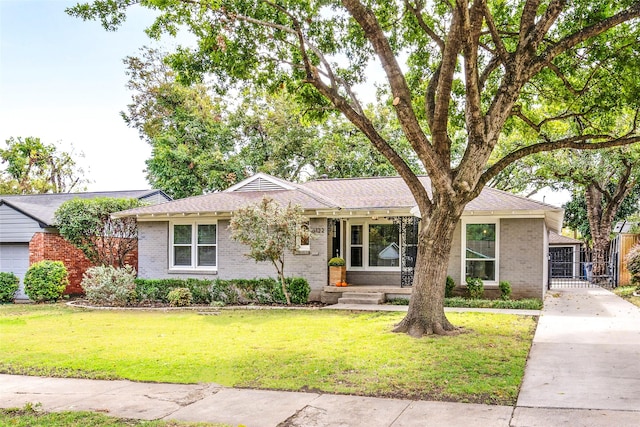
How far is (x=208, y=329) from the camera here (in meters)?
11.2

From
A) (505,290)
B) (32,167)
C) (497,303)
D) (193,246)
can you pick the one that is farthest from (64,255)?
(32,167)

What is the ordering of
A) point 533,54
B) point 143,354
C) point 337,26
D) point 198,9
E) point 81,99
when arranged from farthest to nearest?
1. point 81,99
2. point 337,26
3. point 198,9
4. point 533,54
5. point 143,354

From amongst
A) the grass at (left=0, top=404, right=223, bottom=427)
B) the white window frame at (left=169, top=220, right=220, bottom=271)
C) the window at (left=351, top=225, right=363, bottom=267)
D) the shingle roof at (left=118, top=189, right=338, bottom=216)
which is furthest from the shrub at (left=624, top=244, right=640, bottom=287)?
the grass at (left=0, top=404, right=223, bottom=427)

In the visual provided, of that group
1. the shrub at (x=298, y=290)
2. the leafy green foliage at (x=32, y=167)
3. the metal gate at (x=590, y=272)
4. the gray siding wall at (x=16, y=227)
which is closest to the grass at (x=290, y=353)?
the shrub at (x=298, y=290)

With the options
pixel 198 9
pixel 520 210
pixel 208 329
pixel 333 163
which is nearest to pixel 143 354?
pixel 208 329

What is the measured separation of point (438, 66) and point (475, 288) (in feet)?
21.9

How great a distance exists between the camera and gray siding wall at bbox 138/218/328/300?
53.6 ft

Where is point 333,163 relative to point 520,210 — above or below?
above

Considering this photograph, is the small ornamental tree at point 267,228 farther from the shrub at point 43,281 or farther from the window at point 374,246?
the shrub at point 43,281

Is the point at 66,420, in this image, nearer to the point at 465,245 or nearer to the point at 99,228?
the point at 465,245

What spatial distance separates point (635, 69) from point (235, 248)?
465 inches

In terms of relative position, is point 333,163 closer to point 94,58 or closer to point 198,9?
point 94,58

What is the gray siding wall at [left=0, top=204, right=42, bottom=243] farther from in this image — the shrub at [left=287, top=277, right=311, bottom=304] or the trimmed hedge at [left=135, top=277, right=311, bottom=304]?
the shrub at [left=287, top=277, right=311, bottom=304]

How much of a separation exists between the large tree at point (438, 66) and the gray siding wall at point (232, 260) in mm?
5086
